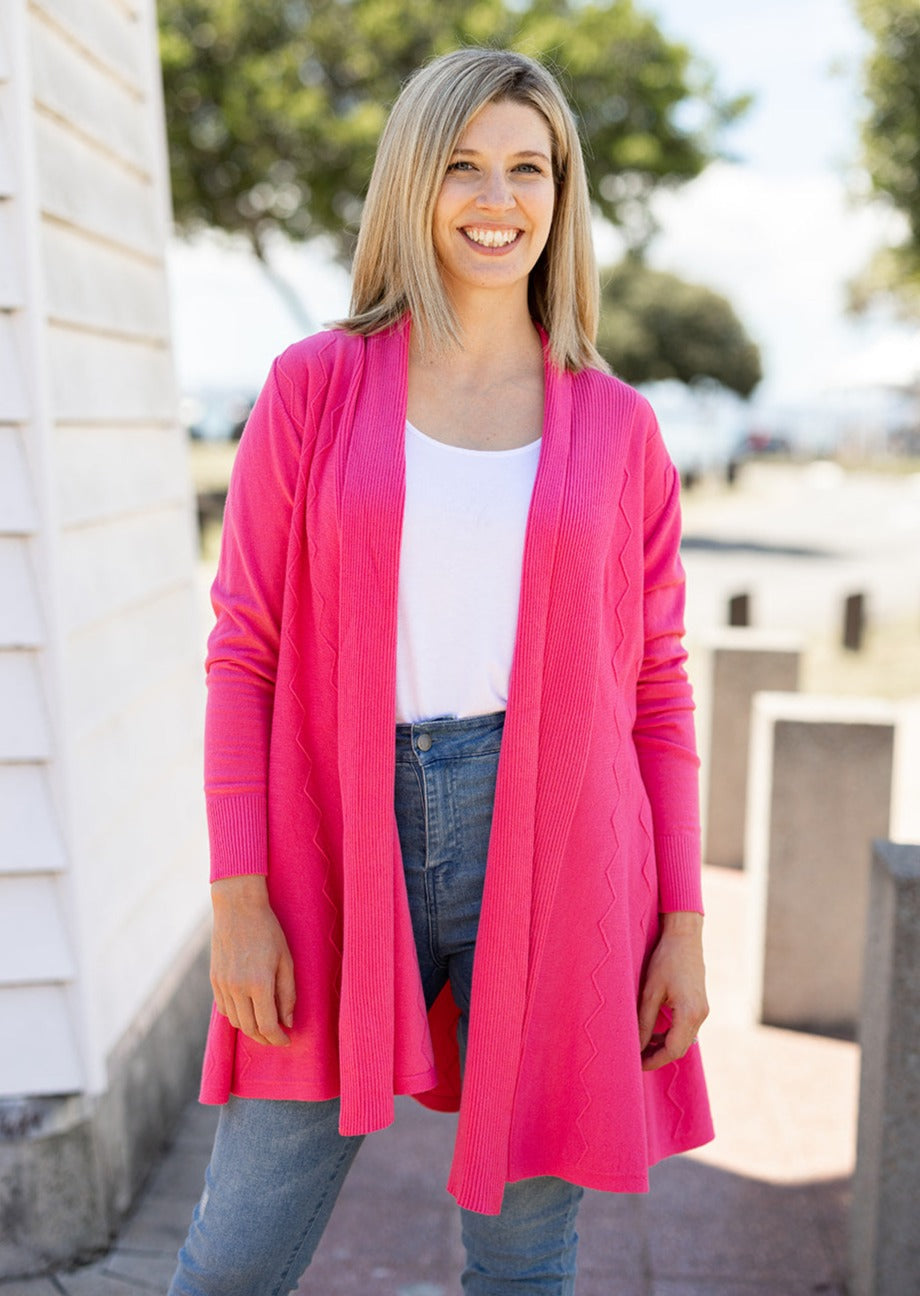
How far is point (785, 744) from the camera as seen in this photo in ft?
14.7

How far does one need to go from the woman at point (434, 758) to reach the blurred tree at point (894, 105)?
13.2 m

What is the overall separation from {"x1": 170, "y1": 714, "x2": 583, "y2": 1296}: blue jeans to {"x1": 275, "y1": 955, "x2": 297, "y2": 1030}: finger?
0.13 m

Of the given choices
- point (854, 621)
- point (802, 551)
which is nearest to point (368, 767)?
point (854, 621)

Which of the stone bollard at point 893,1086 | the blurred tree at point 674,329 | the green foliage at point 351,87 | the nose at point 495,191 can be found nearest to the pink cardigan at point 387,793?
the nose at point 495,191

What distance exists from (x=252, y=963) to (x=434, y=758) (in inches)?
14.9

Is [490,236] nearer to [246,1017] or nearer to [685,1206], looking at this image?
[246,1017]

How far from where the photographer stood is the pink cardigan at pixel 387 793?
6.37ft

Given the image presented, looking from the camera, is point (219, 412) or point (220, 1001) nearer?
point (220, 1001)

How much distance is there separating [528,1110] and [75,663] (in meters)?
1.55

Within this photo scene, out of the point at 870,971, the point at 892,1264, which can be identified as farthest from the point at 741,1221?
the point at 870,971

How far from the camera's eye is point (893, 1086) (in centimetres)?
285

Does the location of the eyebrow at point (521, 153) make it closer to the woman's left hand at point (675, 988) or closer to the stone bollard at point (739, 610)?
the woman's left hand at point (675, 988)

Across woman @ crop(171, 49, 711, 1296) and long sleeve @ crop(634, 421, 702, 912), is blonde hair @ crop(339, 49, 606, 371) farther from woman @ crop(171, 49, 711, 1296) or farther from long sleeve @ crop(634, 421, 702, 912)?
long sleeve @ crop(634, 421, 702, 912)

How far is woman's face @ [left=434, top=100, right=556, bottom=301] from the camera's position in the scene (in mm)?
2064
